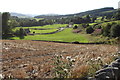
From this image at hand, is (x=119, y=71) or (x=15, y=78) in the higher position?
(x=119, y=71)

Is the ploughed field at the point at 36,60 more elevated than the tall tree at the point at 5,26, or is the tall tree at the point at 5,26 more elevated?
the tall tree at the point at 5,26

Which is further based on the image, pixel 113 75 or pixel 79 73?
pixel 79 73

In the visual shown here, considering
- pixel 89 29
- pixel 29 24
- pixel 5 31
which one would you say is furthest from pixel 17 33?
pixel 29 24

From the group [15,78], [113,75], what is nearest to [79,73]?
[113,75]

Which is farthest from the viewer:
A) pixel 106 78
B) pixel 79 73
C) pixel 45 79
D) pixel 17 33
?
pixel 17 33

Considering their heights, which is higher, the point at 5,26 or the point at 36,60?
the point at 5,26

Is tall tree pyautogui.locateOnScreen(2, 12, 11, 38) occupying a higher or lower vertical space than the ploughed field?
higher

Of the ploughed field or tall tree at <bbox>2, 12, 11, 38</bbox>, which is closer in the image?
the ploughed field

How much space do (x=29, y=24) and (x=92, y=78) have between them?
170m

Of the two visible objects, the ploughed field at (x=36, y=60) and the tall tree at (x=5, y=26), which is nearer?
the ploughed field at (x=36, y=60)

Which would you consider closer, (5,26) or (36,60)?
(36,60)

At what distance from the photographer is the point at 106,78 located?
4.71 m

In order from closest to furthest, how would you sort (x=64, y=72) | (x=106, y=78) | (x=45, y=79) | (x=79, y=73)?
(x=106, y=78)
(x=64, y=72)
(x=79, y=73)
(x=45, y=79)

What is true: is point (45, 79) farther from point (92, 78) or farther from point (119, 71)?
point (119, 71)
